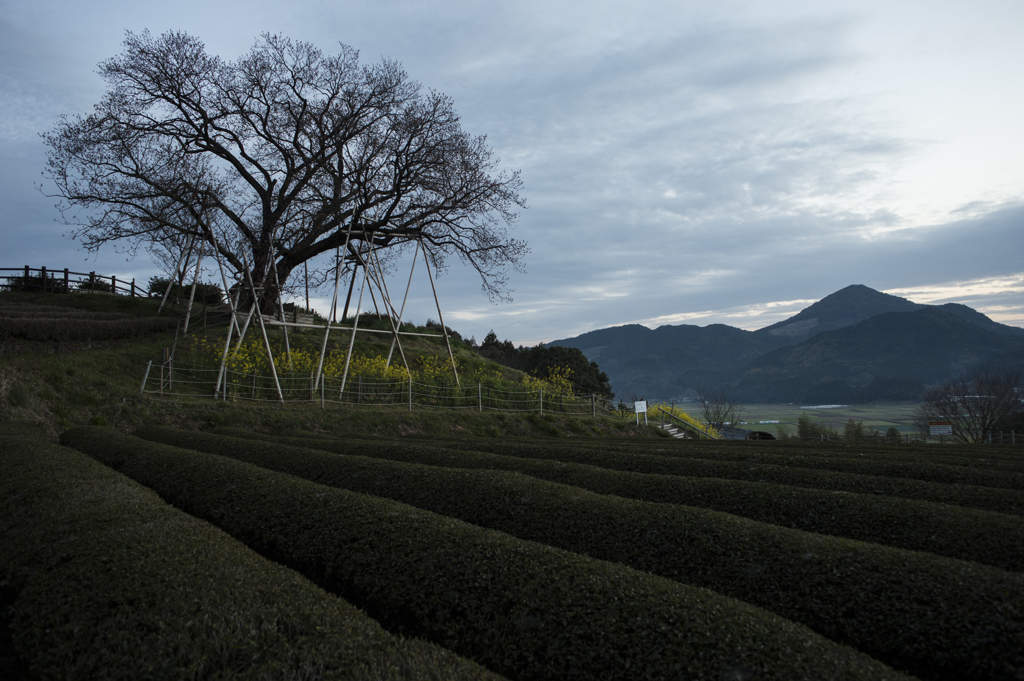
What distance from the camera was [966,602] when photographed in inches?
129

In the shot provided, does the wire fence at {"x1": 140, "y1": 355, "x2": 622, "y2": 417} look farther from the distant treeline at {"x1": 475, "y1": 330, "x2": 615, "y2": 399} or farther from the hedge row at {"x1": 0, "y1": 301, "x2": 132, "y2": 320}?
the distant treeline at {"x1": 475, "y1": 330, "x2": 615, "y2": 399}

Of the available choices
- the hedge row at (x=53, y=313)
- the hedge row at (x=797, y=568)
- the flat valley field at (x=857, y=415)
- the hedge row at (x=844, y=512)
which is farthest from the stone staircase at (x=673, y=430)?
the flat valley field at (x=857, y=415)

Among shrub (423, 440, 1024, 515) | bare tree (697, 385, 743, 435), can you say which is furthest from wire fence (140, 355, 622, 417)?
Result: bare tree (697, 385, 743, 435)

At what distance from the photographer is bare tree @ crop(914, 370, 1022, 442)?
4594 centimetres

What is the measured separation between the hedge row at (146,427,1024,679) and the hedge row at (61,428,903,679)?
1.84 feet

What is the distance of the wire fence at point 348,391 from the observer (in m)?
18.0

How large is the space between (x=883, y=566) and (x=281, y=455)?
8161mm

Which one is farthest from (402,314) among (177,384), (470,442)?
(470,442)

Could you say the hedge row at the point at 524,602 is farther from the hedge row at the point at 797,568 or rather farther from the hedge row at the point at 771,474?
the hedge row at the point at 771,474

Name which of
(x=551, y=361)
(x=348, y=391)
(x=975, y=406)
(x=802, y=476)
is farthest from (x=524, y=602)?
(x=975, y=406)

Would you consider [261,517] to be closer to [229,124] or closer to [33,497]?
[33,497]

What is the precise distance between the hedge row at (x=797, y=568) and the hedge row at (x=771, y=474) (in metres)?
1.96

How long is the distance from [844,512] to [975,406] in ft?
189

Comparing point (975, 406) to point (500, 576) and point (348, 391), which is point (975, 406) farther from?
point (500, 576)
